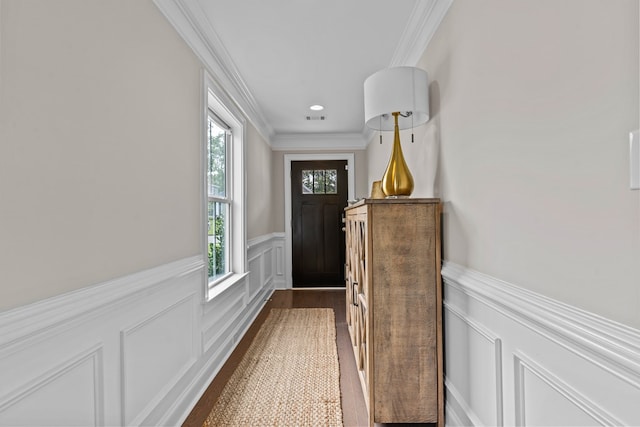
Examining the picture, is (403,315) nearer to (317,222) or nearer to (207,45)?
(207,45)

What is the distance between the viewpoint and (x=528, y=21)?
3.53ft

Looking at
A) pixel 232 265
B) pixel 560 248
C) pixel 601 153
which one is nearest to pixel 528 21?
pixel 601 153

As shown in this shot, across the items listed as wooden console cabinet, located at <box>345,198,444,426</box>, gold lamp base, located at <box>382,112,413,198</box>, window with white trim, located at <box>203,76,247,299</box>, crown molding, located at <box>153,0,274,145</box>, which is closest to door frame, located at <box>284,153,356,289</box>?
crown molding, located at <box>153,0,274,145</box>

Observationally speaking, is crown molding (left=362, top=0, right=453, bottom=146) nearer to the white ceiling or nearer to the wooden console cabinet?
the white ceiling

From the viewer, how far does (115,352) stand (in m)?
1.33

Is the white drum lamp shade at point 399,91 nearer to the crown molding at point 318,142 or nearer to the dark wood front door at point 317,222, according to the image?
the crown molding at point 318,142

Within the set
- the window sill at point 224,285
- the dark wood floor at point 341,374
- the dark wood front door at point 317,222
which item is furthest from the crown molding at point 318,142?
the window sill at point 224,285

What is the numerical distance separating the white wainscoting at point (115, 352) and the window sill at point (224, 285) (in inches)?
2.0

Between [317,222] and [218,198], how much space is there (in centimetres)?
254

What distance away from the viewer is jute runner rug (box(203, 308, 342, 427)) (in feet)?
6.16

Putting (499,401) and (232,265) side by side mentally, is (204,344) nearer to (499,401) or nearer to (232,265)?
(232,265)

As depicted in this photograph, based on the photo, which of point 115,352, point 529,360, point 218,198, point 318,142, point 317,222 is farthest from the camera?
point 317,222

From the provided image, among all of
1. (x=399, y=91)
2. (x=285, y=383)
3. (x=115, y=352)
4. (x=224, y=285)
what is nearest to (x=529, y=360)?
(x=399, y=91)

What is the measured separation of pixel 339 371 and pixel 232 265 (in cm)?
146
